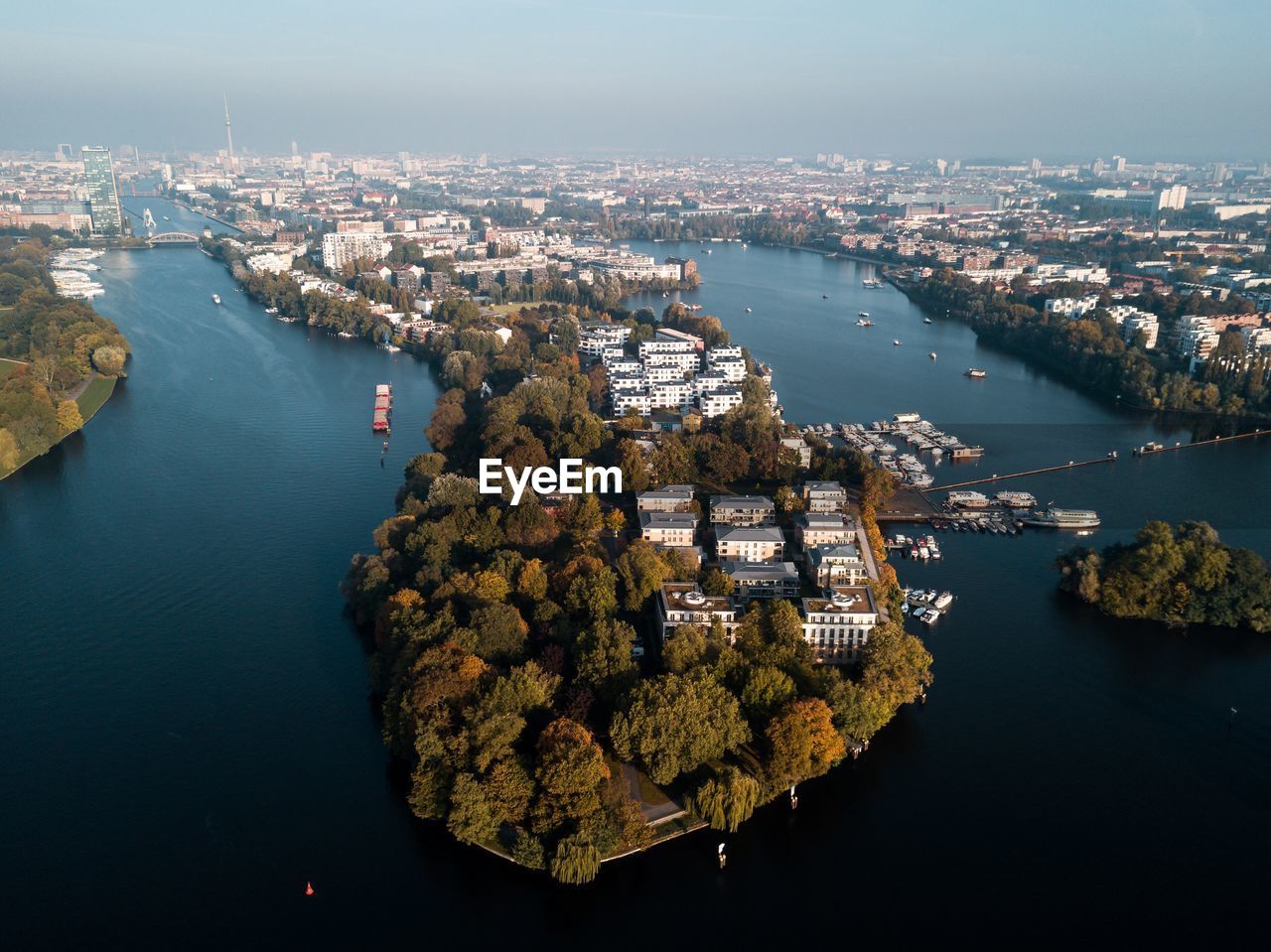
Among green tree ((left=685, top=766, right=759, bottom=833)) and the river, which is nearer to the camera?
the river

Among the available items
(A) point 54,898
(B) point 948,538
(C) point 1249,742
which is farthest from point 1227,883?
(A) point 54,898

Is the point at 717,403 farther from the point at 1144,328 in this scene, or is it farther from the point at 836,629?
the point at 1144,328

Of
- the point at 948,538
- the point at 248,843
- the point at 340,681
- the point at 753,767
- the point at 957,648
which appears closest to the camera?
the point at 248,843

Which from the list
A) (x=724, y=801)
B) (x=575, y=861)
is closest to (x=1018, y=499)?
(x=724, y=801)

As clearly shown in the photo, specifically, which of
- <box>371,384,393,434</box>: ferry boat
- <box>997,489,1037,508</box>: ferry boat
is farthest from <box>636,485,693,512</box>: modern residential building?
<box>371,384,393,434</box>: ferry boat

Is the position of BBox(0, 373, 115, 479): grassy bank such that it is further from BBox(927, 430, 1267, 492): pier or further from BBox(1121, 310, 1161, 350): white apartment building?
BBox(1121, 310, 1161, 350): white apartment building

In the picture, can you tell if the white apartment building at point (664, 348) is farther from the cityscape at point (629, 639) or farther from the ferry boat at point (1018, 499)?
the ferry boat at point (1018, 499)

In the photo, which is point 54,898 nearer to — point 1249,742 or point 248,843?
point 248,843

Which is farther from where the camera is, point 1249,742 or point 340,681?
point 340,681
